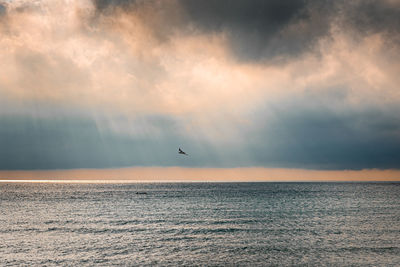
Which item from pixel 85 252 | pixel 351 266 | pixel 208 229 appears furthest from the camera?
pixel 208 229

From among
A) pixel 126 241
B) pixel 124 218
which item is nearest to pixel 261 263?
pixel 126 241

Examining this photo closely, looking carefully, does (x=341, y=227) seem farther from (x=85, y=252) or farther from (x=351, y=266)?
(x=85, y=252)

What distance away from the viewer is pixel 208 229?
55.9 meters

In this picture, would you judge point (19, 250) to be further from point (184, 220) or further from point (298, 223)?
point (298, 223)

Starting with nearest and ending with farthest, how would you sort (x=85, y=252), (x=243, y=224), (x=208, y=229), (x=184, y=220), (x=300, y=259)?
(x=300, y=259) < (x=85, y=252) < (x=208, y=229) < (x=243, y=224) < (x=184, y=220)

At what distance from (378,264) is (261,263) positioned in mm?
11647

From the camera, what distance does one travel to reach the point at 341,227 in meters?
57.5

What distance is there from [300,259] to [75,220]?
4768 cm

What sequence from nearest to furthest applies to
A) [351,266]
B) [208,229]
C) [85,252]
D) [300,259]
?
1. [351,266]
2. [300,259]
3. [85,252]
4. [208,229]

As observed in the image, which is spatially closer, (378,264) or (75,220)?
(378,264)

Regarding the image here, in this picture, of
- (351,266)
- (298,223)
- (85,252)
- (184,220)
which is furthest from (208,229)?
(351,266)

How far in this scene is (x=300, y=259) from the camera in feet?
120

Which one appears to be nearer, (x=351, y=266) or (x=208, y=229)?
(x=351, y=266)

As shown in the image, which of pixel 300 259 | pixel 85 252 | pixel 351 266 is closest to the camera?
pixel 351 266
